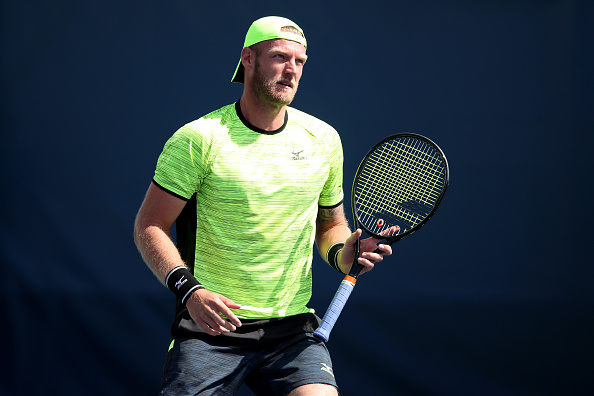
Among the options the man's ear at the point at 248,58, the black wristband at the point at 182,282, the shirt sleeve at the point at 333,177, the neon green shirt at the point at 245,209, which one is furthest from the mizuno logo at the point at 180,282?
the man's ear at the point at 248,58

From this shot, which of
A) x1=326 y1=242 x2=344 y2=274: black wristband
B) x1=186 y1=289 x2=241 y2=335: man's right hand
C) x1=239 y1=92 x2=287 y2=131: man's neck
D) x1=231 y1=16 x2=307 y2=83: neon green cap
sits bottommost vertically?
x1=186 y1=289 x2=241 y2=335: man's right hand

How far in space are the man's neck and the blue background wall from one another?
1570mm

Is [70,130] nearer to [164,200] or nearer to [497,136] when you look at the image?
[164,200]

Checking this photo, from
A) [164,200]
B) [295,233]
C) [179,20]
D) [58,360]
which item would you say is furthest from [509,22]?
[58,360]

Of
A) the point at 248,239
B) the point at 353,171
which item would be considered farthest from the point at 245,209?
the point at 353,171

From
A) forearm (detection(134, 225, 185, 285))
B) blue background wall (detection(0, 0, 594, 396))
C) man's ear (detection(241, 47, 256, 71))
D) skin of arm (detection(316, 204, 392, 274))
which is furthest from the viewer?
blue background wall (detection(0, 0, 594, 396))

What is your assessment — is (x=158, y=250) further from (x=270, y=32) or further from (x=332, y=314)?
(x=270, y=32)

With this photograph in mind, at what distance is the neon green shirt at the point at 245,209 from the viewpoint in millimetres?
2525

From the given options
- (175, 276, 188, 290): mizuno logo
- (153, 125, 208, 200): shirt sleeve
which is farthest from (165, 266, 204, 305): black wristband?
(153, 125, 208, 200): shirt sleeve

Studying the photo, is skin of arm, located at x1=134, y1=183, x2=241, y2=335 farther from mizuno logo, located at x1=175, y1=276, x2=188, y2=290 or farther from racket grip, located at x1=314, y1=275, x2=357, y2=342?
racket grip, located at x1=314, y1=275, x2=357, y2=342

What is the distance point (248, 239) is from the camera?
8.29 feet

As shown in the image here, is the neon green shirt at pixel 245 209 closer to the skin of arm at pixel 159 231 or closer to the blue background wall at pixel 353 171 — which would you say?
the skin of arm at pixel 159 231

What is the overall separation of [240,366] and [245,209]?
54cm

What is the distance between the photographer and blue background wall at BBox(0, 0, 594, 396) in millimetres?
4070
